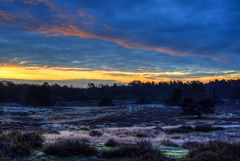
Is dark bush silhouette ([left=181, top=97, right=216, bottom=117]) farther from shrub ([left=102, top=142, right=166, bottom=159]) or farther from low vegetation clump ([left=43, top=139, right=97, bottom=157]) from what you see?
low vegetation clump ([left=43, top=139, right=97, bottom=157])

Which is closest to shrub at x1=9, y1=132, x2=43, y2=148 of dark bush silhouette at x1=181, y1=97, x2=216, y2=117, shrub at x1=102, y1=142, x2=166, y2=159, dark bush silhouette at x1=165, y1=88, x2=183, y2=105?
shrub at x1=102, y1=142, x2=166, y2=159

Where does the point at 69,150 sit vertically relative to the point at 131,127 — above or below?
above

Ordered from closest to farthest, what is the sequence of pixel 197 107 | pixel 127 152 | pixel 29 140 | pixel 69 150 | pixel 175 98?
pixel 69 150
pixel 127 152
pixel 29 140
pixel 197 107
pixel 175 98

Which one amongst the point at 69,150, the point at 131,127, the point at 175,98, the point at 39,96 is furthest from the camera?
the point at 39,96

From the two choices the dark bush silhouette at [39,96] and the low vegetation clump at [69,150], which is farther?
the dark bush silhouette at [39,96]

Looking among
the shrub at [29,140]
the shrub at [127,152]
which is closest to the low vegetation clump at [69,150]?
the shrub at [127,152]

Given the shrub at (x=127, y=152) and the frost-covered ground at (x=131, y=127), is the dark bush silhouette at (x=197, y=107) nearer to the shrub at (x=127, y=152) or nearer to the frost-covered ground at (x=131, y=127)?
the frost-covered ground at (x=131, y=127)

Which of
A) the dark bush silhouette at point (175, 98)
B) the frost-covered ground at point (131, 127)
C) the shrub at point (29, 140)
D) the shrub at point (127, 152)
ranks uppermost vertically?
the dark bush silhouette at point (175, 98)

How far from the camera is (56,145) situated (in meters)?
14.1

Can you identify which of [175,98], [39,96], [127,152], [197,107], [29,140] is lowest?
[127,152]

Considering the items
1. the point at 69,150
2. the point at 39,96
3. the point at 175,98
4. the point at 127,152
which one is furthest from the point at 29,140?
the point at 39,96

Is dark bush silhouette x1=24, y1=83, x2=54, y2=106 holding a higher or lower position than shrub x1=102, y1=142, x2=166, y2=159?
higher

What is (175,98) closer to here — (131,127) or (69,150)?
(131,127)

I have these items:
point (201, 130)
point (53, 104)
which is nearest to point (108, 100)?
point (53, 104)
